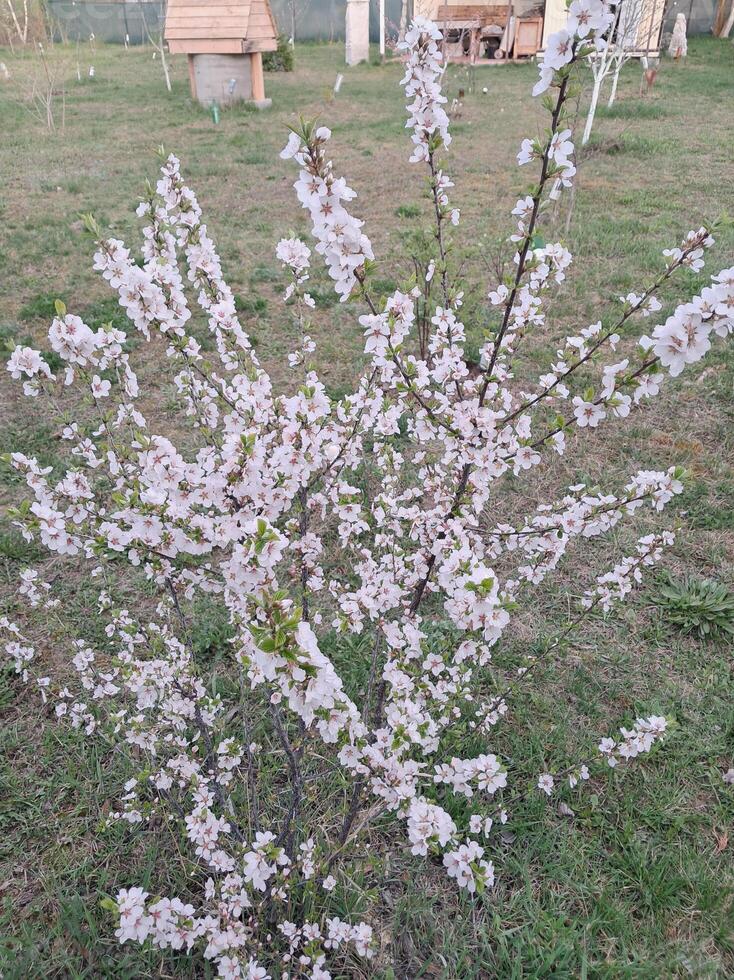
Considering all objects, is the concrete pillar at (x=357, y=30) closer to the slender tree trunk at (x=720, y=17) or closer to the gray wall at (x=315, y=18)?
the gray wall at (x=315, y=18)

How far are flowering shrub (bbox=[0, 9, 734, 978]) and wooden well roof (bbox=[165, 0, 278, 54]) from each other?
40.3 feet

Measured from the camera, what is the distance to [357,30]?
19.4 m

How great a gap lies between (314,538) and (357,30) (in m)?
21.7

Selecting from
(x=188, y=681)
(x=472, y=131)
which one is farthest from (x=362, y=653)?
(x=472, y=131)

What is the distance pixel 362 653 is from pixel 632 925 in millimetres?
1454

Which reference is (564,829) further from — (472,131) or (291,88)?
(291,88)

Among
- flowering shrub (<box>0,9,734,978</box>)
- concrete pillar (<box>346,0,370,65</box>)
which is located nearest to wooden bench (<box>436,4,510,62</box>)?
concrete pillar (<box>346,0,370,65</box>)

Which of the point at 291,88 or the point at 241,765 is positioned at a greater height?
the point at 291,88

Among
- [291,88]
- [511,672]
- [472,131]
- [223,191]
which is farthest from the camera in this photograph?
[291,88]

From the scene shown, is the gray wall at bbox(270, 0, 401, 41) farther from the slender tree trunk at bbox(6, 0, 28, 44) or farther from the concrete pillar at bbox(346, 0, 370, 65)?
the slender tree trunk at bbox(6, 0, 28, 44)

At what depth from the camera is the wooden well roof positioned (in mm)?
12156

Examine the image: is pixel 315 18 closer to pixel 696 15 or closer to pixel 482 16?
pixel 482 16

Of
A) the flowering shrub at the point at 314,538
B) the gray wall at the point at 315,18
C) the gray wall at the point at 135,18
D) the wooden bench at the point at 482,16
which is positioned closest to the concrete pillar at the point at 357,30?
the wooden bench at the point at 482,16

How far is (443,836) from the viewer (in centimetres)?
179
